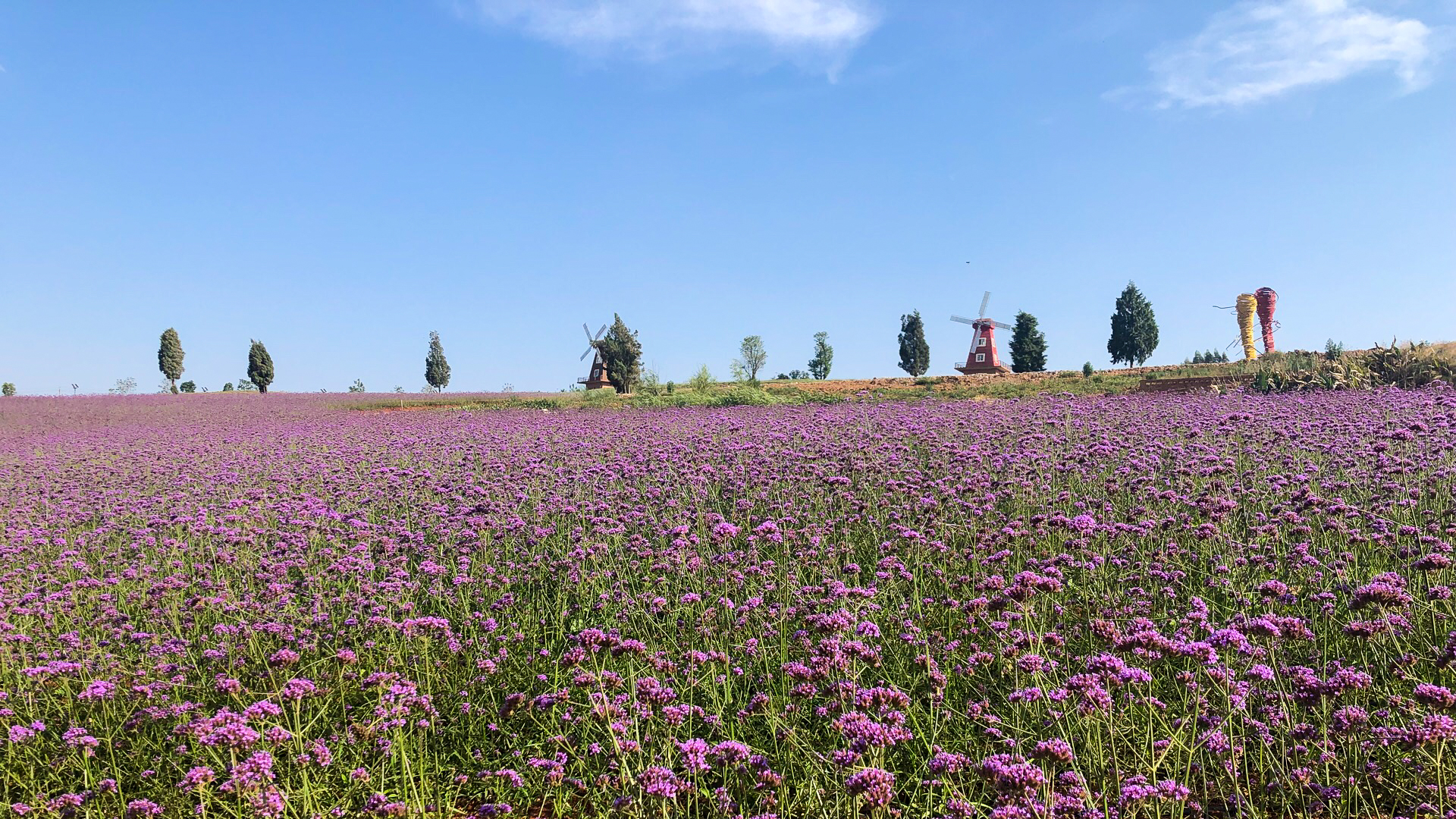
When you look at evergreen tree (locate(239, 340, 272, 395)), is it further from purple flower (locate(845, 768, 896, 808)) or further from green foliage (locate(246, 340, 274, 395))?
purple flower (locate(845, 768, 896, 808))

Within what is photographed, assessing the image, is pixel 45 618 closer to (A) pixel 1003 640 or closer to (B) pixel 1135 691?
(A) pixel 1003 640

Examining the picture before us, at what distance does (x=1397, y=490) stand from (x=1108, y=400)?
36.0 ft

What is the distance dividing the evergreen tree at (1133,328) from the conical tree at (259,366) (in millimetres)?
66493

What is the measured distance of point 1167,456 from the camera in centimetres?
803

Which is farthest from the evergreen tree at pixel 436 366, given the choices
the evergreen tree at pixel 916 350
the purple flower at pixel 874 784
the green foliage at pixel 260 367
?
the purple flower at pixel 874 784

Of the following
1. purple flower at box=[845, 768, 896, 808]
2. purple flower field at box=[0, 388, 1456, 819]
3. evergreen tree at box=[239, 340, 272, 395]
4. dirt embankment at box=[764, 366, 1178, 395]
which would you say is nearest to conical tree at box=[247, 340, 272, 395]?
evergreen tree at box=[239, 340, 272, 395]

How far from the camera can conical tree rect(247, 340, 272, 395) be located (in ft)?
186

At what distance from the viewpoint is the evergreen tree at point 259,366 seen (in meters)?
56.7

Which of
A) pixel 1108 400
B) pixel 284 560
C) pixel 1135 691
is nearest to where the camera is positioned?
pixel 1135 691

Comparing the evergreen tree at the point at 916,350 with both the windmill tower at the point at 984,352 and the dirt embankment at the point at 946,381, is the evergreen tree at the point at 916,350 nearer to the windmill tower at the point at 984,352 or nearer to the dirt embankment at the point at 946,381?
the windmill tower at the point at 984,352

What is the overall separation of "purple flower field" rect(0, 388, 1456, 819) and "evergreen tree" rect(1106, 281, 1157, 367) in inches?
2508

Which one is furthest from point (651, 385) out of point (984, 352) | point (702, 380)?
point (984, 352)

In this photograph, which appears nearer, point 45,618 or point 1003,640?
point 1003,640

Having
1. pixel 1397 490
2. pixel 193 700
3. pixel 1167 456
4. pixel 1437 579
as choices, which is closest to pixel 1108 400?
pixel 1167 456
